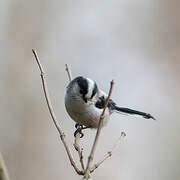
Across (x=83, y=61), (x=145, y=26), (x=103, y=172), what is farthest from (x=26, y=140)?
(x=145, y=26)

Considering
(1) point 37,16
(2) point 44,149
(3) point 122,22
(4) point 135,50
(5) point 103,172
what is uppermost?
(1) point 37,16

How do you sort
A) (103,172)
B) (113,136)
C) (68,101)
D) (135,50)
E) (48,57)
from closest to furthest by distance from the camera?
1. (68,101)
2. (103,172)
3. (113,136)
4. (48,57)
5. (135,50)

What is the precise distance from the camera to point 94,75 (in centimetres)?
529

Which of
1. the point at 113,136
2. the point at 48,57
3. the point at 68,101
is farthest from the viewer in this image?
the point at 48,57

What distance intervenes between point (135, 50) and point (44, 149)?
7.25 feet

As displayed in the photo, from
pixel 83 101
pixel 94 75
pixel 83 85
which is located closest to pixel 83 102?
pixel 83 101

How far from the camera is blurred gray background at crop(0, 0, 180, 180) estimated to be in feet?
14.5

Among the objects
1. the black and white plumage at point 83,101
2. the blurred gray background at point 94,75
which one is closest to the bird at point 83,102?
the black and white plumage at point 83,101

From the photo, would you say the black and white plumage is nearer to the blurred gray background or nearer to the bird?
the bird

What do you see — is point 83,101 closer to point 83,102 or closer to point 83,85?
point 83,102

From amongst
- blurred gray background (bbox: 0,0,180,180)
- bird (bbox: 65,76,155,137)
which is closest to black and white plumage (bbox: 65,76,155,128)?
bird (bbox: 65,76,155,137)

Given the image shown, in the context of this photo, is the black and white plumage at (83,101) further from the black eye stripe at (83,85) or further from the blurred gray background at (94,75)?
the blurred gray background at (94,75)

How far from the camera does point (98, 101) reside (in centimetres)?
Answer: 316

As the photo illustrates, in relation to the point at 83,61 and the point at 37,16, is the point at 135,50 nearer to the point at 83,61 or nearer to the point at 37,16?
the point at 83,61
